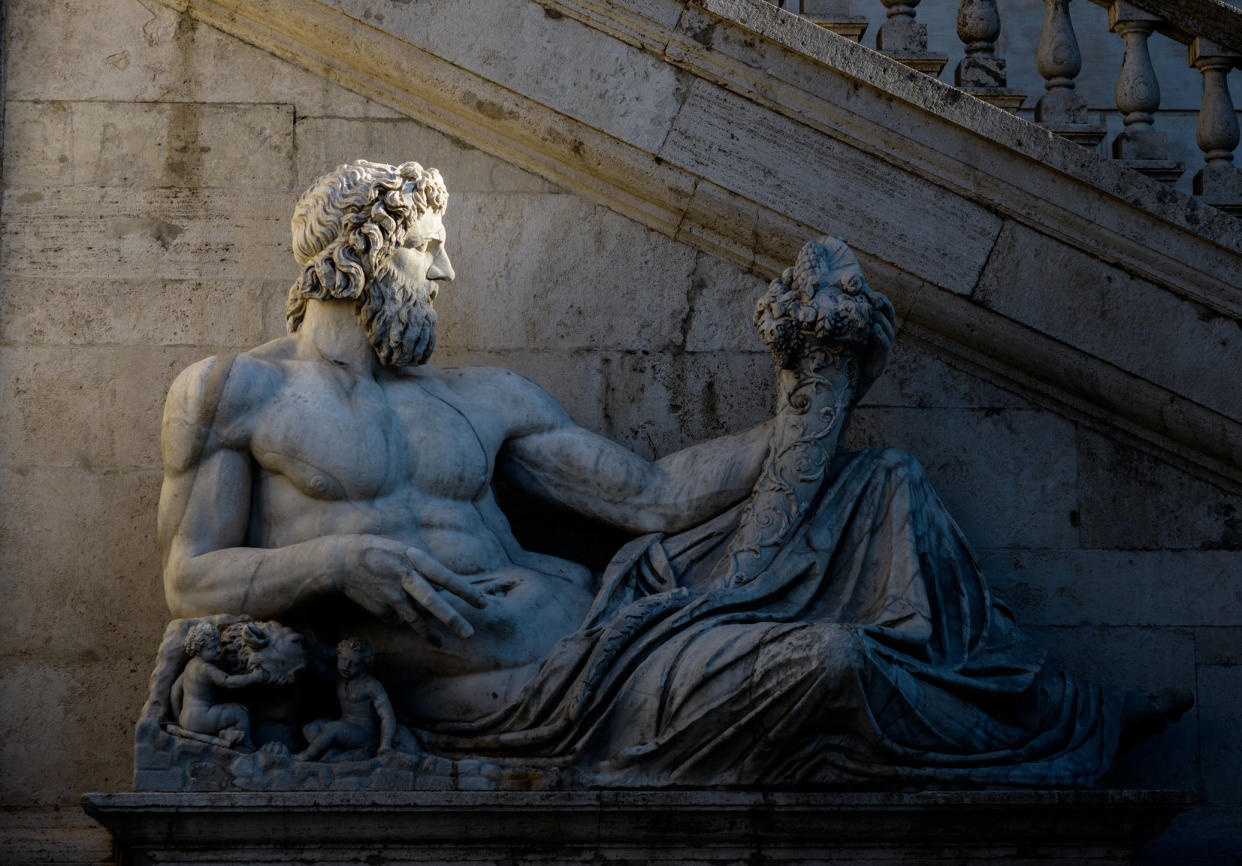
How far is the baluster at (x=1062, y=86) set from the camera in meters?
8.38

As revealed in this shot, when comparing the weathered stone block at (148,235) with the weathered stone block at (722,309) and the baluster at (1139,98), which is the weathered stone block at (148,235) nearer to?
the weathered stone block at (722,309)

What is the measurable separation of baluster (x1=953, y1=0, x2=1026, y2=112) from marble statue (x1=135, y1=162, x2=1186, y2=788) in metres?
1.42

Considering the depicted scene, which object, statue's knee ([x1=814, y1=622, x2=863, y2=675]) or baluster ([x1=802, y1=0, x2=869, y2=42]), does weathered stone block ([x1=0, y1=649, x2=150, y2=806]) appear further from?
baluster ([x1=802, y1=0, x2=869, y2=42])

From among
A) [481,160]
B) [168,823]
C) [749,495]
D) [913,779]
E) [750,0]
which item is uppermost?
[750,0]

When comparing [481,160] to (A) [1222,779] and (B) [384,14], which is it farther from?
(A) [1222,779]

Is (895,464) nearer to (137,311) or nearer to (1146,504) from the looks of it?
(1146,504)

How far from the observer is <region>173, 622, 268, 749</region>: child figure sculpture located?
6.87m

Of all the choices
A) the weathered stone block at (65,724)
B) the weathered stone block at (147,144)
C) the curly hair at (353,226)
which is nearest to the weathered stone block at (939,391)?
the curly hair at (353,226)

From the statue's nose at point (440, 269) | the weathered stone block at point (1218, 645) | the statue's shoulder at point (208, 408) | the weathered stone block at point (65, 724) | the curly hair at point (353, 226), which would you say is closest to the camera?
the statue's shoulder at point (208, 408)

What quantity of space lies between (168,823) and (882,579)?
228 centimetres

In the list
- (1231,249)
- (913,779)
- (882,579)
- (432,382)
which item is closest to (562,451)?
(432,382)

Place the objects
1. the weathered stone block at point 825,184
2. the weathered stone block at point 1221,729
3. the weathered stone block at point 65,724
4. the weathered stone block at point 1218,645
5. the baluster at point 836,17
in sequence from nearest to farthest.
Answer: the weathered stone block at point 65,724, the weathered stone block at point 1221,729, the weathered stone block at point 1218,645, the weathered stone block at point 825,184, the baluster at point 836,17

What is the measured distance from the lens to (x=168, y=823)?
6738mm

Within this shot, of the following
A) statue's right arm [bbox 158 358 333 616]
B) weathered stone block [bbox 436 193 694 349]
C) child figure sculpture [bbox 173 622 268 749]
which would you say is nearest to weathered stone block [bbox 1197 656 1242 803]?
weathered stone block [bbox 436 193 694 349]
